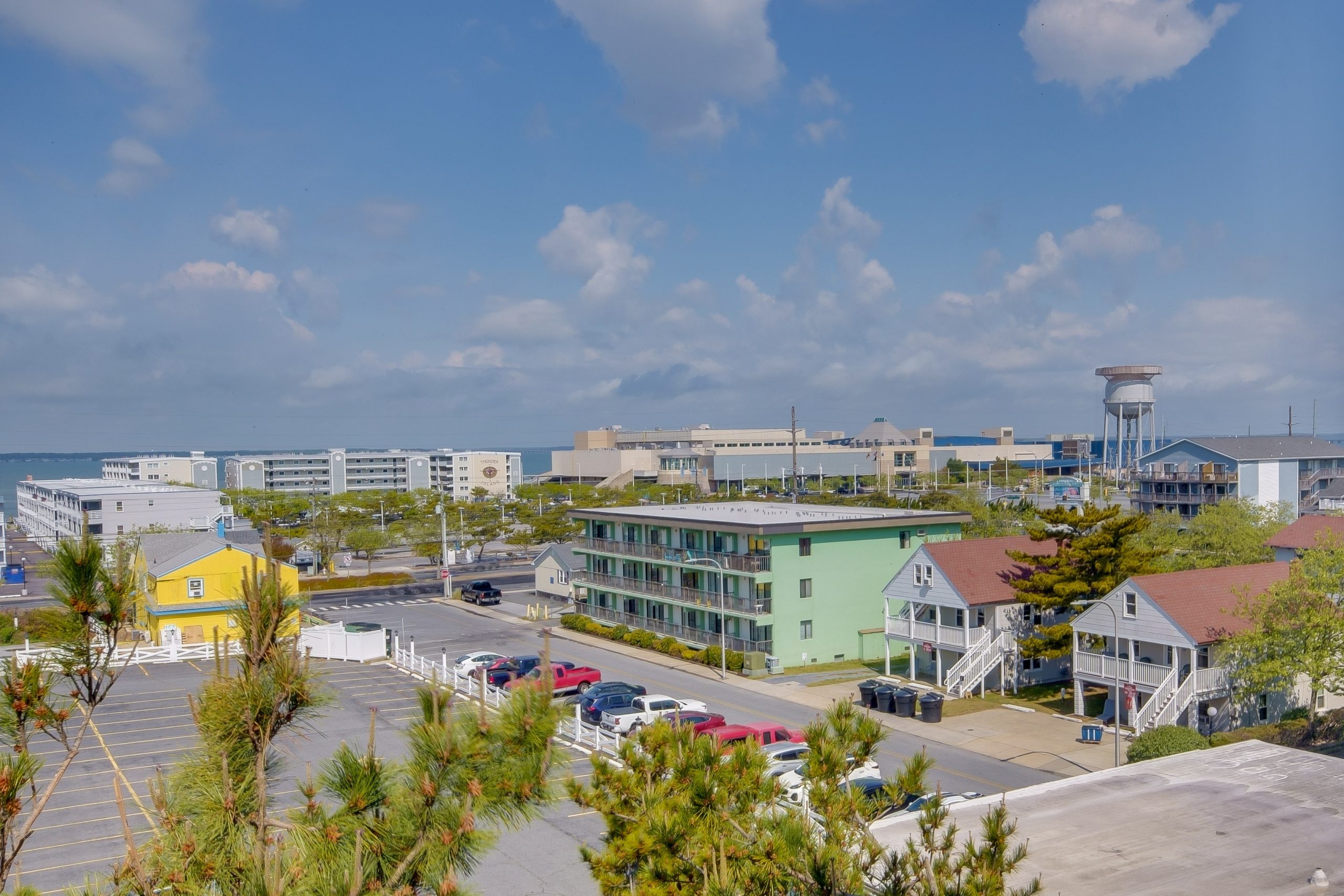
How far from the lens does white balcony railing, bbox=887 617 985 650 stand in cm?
4184

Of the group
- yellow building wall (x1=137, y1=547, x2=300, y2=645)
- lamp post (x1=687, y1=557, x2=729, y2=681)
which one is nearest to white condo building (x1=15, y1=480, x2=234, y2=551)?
yellow building wall (x1=137, y1=547, x2=300, y2=645)

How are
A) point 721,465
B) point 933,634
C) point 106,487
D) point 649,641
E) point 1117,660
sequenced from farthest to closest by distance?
point 721,465
point 106,487
point 649,641
point 933,634
point 1117,660

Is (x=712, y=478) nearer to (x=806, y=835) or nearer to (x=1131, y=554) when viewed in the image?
(x=1131, y=554)

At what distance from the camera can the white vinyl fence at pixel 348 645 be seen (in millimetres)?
49125

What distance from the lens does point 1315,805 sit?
2180cm

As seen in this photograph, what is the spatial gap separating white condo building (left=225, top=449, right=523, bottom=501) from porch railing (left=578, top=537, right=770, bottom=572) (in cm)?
13511

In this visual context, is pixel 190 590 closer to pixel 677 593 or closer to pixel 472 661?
pixel 472 661

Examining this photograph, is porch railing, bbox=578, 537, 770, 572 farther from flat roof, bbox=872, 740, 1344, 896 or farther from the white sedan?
flat roof, bbox=872, 740, 1344, 896

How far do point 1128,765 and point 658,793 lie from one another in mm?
19055

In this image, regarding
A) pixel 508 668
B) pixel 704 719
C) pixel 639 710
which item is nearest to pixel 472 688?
pixel 508 668

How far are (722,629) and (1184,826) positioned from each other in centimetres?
2701

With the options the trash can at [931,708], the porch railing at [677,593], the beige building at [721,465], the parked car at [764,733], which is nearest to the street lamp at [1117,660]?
the trash can at [931,708]

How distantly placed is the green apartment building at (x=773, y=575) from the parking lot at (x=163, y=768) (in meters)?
14.3

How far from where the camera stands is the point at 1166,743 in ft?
94.6
